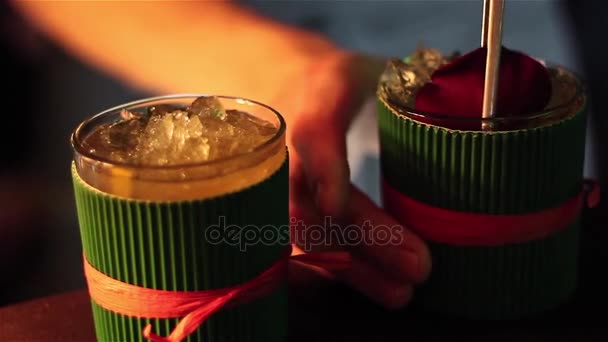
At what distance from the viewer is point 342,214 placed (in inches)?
23.7

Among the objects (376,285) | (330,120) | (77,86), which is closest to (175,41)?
(77,86)

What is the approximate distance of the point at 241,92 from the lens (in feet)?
3.16

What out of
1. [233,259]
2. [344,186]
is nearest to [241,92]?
[344,186]

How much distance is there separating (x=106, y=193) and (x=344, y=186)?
0.19m

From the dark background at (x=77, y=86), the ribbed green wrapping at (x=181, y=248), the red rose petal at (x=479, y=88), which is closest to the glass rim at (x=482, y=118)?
the red rose petal at (x=479, y=88)

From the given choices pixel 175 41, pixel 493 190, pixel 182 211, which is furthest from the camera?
pixel 175 41

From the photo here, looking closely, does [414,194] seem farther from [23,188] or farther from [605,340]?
[23,188]

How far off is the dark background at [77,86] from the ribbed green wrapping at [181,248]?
0.45 metres

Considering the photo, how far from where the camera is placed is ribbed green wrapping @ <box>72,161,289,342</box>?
1.51 feet

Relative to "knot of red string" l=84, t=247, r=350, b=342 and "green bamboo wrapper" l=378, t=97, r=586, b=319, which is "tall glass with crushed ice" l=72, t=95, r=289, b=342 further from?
"green bamboo wrapper" l=378, t=97, r=586, b=319

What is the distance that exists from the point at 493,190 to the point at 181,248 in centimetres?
23

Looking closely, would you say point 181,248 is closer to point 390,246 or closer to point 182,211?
point 182,211

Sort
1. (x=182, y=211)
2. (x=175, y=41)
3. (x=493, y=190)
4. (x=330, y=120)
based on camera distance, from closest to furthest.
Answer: (x=182, y=211)
(x=493, y=190)
(x=330, y=120)
(x=175, y=41)

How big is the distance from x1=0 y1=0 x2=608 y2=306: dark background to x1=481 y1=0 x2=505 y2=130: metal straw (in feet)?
1.23
